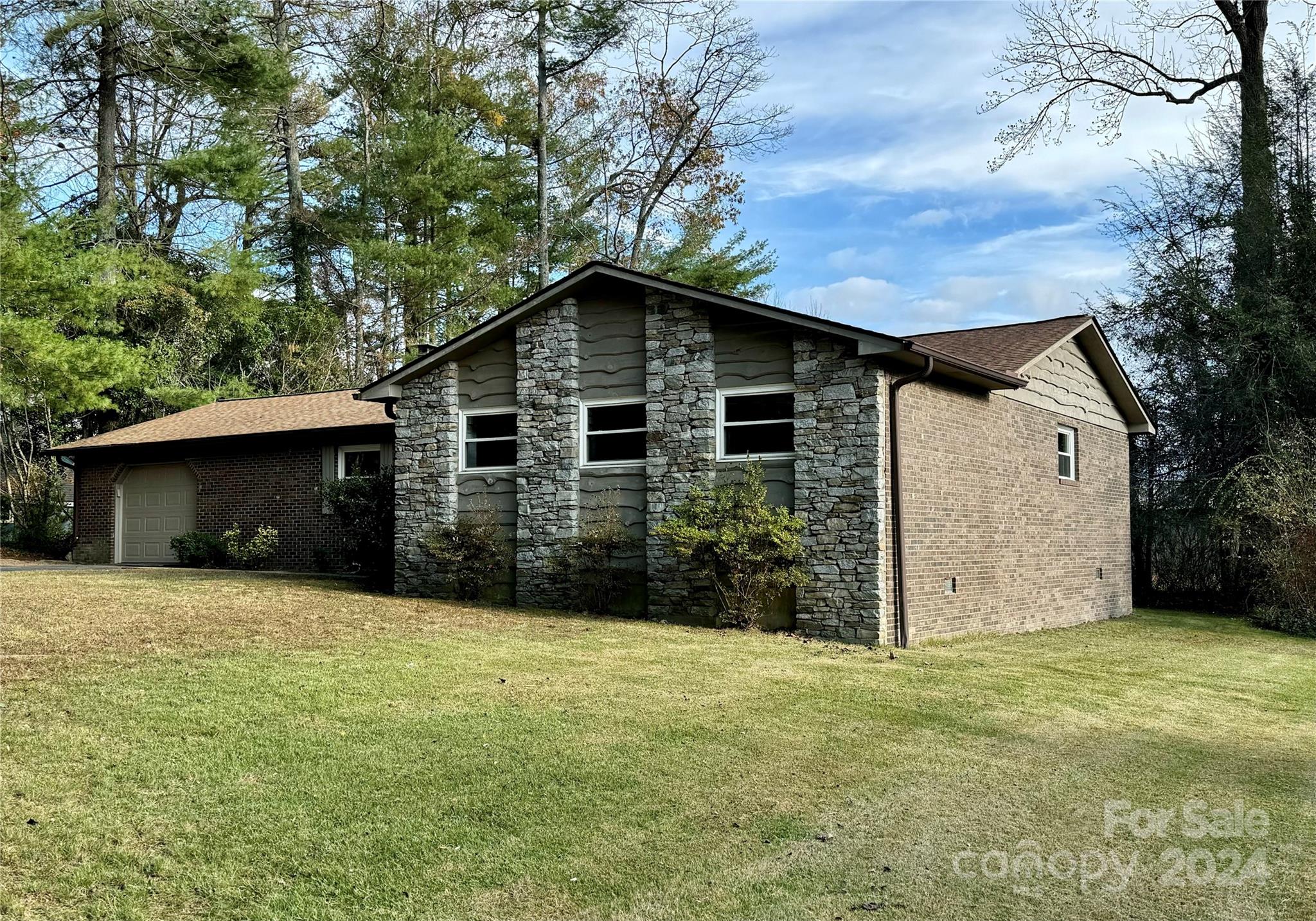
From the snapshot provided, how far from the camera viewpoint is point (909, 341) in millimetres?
11312

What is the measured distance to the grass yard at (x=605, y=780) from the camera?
4465 mm

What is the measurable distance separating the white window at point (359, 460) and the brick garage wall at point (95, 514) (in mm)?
6068

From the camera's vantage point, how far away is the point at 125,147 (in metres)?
27.2

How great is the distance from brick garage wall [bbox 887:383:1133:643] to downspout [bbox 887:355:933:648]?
0.43ft

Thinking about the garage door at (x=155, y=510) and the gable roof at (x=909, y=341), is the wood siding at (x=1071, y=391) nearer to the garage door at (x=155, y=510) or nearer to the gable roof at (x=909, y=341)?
the gable roof at (x=909, y=341)

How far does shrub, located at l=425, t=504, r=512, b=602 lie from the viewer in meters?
14.1

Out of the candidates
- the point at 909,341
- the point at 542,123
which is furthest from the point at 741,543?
the point at 542,123

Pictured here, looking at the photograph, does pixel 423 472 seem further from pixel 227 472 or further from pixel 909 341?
pixel 909 341

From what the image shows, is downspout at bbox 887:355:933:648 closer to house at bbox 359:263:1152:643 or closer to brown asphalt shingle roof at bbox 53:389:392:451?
house at bbox 359:263:1152:643

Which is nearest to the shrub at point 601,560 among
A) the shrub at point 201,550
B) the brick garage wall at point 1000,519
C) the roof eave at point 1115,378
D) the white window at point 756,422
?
the white window at point 756,422

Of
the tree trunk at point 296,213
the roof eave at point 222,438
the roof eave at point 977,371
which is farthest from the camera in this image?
Result: the tree trunk at point 296,213

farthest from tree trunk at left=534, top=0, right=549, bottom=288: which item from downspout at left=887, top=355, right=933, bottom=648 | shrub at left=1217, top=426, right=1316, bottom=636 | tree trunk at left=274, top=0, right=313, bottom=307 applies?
shrub at left=1217, top=426, right=1316, bottom=636

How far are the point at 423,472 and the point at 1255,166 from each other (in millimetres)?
18134

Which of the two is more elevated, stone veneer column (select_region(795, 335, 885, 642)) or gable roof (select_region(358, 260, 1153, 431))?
gable roof (select_region(358, 260, 1153, 431))
